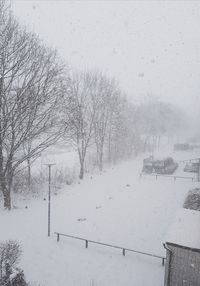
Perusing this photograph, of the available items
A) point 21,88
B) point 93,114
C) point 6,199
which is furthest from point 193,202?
point 93,114

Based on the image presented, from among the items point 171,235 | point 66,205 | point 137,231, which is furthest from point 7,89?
point 171,235

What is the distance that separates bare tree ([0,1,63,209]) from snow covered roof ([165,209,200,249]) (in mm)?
→ 12094

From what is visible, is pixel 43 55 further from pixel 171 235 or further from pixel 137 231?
pixel 171 235

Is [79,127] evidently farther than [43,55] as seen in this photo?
Yes

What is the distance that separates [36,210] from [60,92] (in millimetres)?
9899

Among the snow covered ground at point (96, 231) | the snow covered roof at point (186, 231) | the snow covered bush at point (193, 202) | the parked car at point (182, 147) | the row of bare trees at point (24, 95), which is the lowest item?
the snow covered ground at point (96, 231)

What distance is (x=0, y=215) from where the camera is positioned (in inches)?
665

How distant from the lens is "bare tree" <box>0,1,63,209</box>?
641 inches

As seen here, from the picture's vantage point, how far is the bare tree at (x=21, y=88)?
16281 mm

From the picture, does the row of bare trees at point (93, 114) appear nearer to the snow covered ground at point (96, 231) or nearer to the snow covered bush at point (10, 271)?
the snow covered ground at point (96, 231)

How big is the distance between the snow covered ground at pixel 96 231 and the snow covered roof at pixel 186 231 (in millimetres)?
2862

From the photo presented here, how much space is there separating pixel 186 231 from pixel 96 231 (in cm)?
732

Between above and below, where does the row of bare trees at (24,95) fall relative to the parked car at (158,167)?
above

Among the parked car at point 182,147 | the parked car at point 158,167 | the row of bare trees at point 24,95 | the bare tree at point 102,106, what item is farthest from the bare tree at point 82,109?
the parked car at point 182,147
